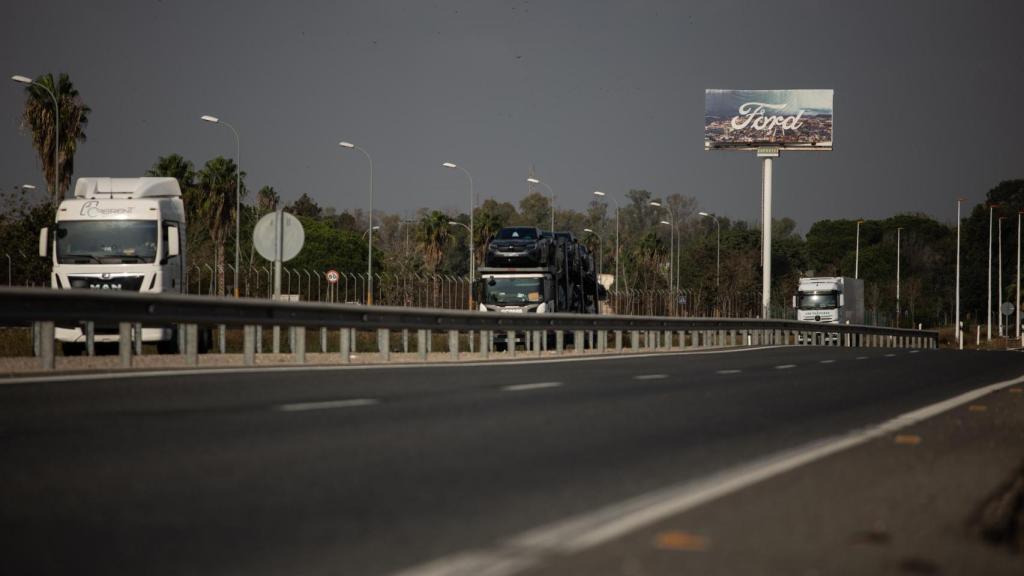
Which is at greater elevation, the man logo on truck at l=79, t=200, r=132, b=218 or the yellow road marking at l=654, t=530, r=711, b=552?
the man logo on truck at l=79, t=200, r=132, b=218

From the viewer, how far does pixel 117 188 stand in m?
29.5

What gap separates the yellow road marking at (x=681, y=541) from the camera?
6148 millimetres

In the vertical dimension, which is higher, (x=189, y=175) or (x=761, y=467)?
(x=189, y=175)

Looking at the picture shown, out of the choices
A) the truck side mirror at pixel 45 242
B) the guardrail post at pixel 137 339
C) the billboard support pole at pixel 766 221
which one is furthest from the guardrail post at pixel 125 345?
the billboard support pole at pixel 766 221

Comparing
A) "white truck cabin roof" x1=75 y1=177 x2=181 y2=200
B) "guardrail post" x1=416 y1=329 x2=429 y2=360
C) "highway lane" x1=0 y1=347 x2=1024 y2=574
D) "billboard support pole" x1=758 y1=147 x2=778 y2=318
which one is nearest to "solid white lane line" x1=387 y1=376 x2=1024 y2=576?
"highway lane" x1=0 y1=347 x2=1024 y2=574

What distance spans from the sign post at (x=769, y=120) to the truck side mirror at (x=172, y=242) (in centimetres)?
5366

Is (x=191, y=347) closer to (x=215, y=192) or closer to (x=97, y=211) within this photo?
(x=97, y=211)

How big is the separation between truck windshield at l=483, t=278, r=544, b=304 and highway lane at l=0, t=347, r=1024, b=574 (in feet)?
89.0

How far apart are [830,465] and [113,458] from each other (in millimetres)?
4328

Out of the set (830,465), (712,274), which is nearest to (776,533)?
(830,465)

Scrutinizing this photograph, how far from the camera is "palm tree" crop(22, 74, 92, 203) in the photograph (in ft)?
222

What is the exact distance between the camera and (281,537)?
20.5 feet

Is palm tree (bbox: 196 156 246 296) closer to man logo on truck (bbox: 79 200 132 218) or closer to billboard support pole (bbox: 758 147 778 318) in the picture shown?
billboard support pole (bbox: 758 147 778 318)

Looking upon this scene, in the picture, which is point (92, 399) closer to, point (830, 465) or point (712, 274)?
point (830, 465)
